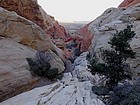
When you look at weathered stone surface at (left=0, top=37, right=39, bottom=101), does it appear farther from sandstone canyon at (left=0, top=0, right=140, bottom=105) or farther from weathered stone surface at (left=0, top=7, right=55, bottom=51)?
weathered stone surface at (left=0, top=7, right=55, bottom=51)

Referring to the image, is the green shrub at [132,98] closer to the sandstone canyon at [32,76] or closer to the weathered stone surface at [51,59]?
the sandstone canyon at [32,76]

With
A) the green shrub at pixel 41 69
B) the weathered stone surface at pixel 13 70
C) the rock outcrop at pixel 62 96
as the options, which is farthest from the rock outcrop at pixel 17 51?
the rock outcrop at pixel 62 96

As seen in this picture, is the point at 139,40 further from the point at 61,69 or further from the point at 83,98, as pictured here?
the point at 83,98

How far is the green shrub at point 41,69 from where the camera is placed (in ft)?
52.4

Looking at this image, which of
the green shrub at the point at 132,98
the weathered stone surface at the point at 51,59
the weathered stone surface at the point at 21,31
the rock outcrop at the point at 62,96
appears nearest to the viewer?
the green shrub at the point at 132,98

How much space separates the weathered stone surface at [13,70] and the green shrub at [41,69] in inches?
13.3

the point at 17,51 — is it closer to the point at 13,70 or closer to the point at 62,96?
the point at 13,70

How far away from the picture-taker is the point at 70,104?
1141 centimetres

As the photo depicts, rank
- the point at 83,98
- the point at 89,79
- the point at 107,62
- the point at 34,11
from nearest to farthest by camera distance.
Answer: the point at 83,98 → the point at 107,62 → the point at 89,79 → the point at 34,11

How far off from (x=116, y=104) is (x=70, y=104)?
1855mm

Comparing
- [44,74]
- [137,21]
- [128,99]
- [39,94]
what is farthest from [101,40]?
[128,99]

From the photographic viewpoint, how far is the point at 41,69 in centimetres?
1630

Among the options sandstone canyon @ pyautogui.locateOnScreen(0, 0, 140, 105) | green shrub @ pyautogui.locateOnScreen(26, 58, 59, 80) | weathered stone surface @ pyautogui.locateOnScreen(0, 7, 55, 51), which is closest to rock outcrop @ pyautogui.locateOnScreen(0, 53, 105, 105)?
sandstone canyon @ pyautogui.locateOnScreen(0, 0, 140, 105)

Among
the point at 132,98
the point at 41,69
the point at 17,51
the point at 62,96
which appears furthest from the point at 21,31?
the point at 132,98
